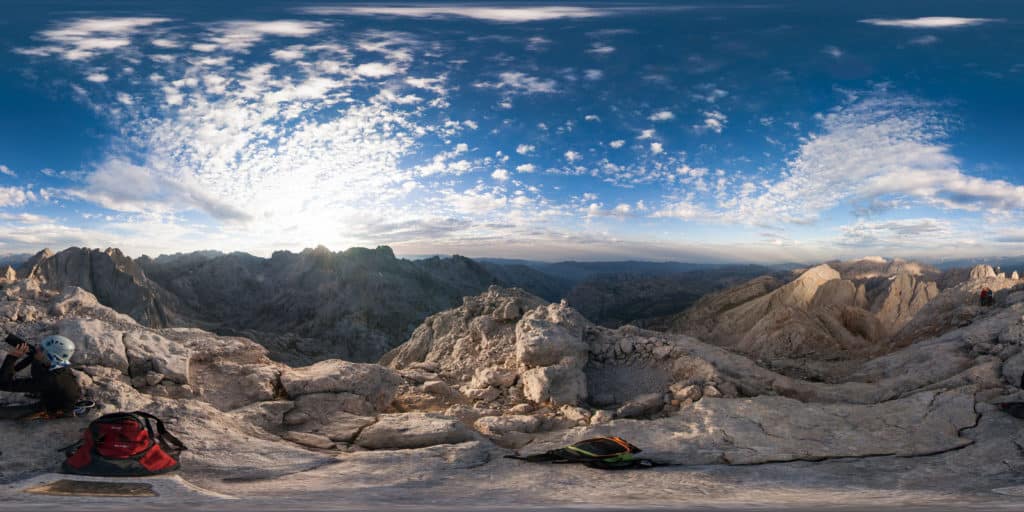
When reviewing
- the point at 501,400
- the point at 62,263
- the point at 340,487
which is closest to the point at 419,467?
the point at 340,487

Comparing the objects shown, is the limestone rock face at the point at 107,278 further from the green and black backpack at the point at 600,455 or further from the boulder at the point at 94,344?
the green and black backpack at the point at 600,455

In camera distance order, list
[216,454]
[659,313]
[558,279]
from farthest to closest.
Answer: [558,279], [659,313], [216,454]

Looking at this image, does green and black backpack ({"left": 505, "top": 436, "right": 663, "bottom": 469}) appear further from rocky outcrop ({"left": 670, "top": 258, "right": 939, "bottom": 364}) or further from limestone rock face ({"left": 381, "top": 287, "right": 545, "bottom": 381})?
rocky outcrop ({"left": 670, "top": 258, "right": 939, "bottom": 364})

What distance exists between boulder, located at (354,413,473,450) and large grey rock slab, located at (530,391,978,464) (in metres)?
1.12

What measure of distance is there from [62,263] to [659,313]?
79.3 meters

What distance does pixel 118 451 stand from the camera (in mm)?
4965

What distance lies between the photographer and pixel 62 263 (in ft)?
191

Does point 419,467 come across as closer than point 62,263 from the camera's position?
Yes

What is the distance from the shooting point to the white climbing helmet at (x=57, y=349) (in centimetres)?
571

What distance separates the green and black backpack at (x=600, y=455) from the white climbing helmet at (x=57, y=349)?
214 inches

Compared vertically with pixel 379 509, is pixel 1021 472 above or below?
below

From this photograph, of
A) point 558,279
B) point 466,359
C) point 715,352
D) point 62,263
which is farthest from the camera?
point 558,279

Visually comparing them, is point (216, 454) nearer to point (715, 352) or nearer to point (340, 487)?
point (340, 487)

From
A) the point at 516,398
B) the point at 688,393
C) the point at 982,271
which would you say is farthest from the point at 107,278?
the point at 982,271
